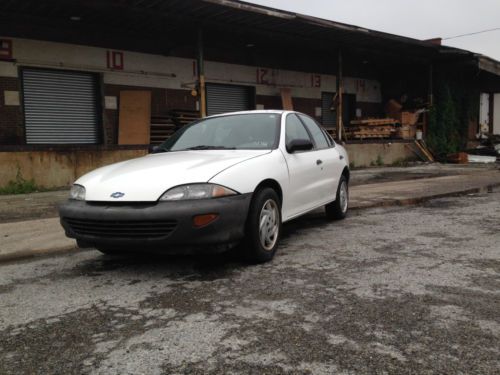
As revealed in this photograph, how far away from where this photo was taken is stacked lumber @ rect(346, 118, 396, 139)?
64.5ft

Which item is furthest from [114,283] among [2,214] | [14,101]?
[14,101]

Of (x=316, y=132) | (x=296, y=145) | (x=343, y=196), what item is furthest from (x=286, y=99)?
(x=296, y=145)

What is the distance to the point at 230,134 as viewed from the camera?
18.2 feet

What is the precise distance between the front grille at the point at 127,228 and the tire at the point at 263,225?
81 centimetres

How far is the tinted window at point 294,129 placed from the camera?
569 cm

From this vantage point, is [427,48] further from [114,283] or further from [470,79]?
[114,283]

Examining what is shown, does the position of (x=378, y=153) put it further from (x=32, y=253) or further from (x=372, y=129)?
(x=32, y=253)

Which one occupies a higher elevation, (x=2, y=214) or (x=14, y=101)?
(x=14, y=101)

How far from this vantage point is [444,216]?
7473mm

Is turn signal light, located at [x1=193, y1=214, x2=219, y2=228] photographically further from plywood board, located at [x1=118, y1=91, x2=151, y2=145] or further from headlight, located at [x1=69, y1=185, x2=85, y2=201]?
plywood board, located at [x1=118, y1=91, x2=151, y2=145]

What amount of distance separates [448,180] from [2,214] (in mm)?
10613

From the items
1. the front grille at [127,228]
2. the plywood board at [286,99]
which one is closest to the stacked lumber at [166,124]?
the plywood board at [286,99]

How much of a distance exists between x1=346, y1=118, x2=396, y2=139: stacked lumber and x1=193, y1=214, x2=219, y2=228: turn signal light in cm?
1632

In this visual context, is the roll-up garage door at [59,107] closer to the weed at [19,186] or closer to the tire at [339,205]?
the weed at [19,186]
